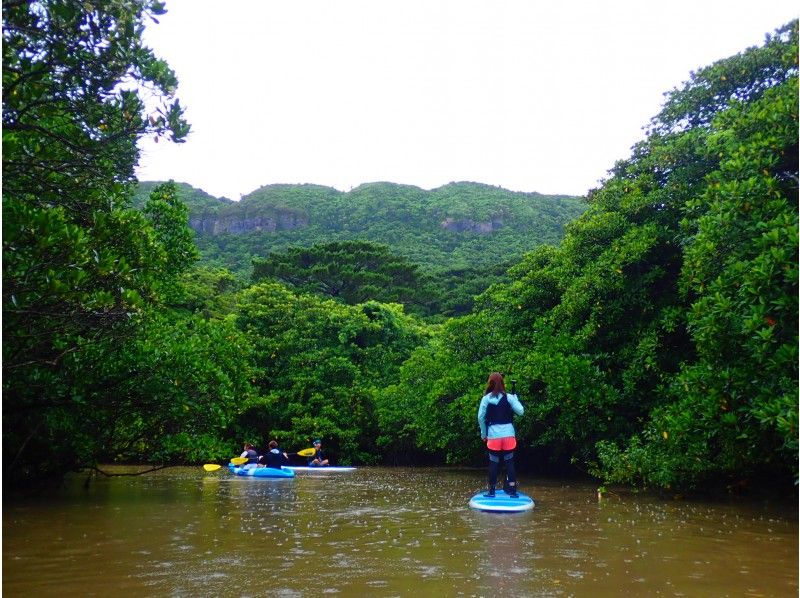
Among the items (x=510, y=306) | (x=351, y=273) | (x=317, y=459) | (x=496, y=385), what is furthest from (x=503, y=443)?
(x=351, y=273)

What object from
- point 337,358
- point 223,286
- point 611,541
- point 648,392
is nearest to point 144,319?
point 611,541

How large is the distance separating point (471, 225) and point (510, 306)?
53789mm

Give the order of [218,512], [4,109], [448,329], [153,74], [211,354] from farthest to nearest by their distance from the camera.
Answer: [448,329] → [211,354] → [218,512] → [153,74] → [4,109]

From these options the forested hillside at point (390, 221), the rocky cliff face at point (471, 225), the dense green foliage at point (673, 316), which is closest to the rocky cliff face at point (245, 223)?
the forested hillside at point (390, 221)

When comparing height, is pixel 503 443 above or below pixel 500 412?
below

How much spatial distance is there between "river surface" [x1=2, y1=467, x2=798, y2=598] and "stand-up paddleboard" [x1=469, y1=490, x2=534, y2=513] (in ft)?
0.75

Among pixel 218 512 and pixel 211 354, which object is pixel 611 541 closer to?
pixel 218 512

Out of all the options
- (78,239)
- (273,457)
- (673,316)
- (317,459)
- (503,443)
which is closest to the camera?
(78,239)

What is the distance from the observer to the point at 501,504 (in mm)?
10305

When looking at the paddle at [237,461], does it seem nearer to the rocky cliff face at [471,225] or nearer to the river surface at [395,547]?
the river surface at [395,547]

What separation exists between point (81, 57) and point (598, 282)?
33.1 feet

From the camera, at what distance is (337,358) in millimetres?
26984

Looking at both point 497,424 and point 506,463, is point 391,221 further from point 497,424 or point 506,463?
point 506,463

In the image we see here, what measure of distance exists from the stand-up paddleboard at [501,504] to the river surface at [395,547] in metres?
0.23
